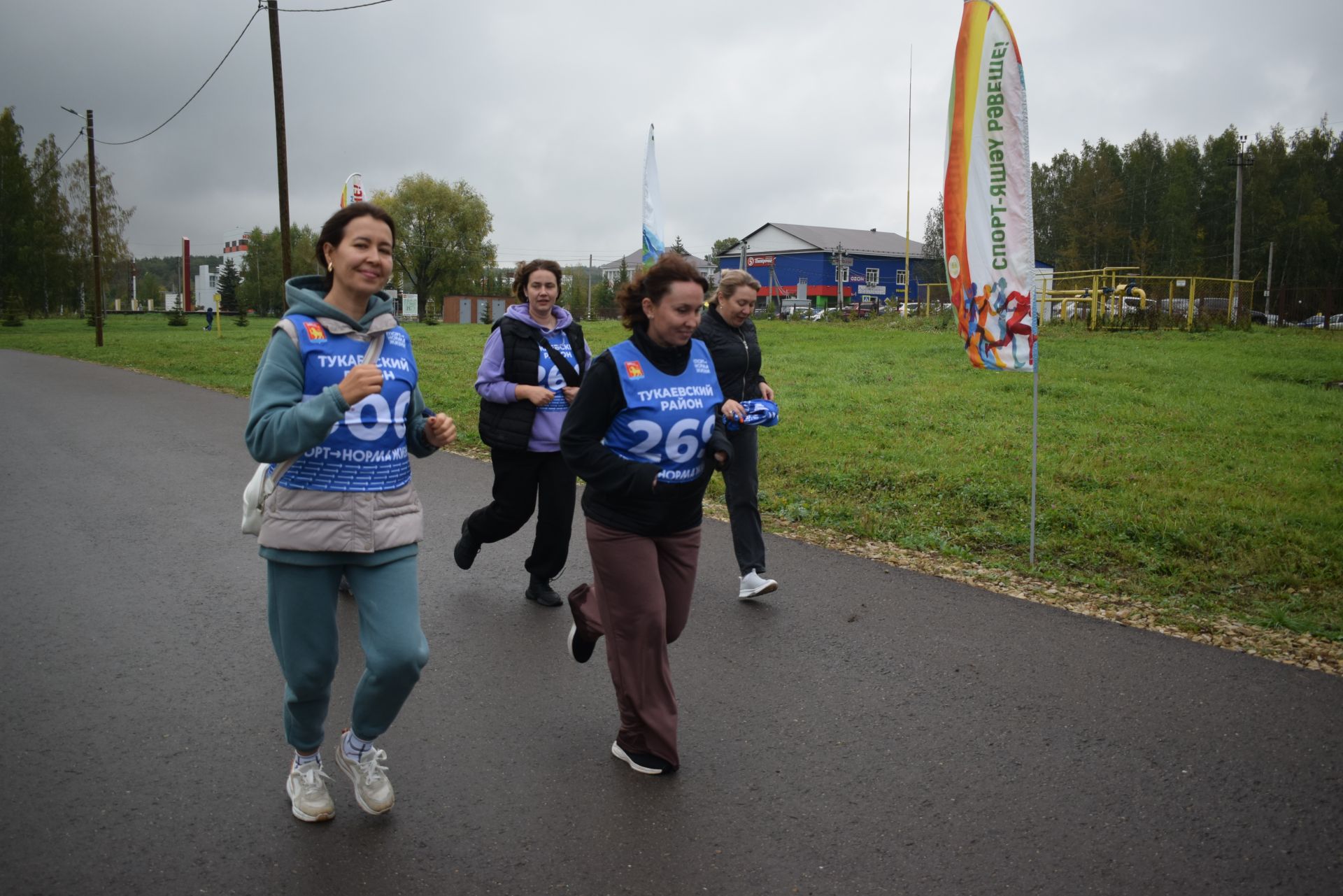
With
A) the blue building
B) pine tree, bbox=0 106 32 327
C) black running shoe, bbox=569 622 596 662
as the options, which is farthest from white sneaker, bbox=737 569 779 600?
pine tree, bbox=0 106 32 327

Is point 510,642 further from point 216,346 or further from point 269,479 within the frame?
point 216,346

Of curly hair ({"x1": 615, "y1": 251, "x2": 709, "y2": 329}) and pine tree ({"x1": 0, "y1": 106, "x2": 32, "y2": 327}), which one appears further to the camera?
pine tree ({"x1": 0, "y1": 106, "x2": 32, "y2": 327})

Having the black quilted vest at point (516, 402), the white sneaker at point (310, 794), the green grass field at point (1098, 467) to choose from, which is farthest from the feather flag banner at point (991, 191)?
the white sneaker at point (310, 794)

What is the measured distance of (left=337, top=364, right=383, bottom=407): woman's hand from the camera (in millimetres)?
2830

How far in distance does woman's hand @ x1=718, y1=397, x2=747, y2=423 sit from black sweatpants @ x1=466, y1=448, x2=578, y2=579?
6.04 feet

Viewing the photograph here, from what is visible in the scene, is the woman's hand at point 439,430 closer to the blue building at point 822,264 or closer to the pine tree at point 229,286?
the blue building at point 822,264

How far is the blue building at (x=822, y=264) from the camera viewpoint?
301ft

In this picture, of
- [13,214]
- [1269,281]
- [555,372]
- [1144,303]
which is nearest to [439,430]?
[555,372]

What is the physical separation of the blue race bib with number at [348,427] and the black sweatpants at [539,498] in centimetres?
251

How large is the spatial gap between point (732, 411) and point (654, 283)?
60 cm

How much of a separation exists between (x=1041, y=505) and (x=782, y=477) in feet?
8.23

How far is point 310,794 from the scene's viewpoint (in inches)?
131

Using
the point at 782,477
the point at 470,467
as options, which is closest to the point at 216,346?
the point at 470,467

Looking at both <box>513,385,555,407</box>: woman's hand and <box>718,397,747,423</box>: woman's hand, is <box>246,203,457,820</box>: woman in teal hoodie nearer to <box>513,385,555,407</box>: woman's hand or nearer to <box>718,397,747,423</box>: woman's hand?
<box>718,397,747,423</box>: woman's hand
